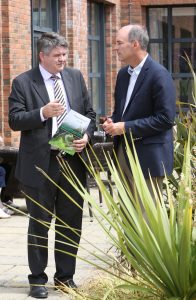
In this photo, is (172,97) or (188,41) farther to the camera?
(188,41)

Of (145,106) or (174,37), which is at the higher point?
(174,37)

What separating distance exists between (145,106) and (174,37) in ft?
46.3

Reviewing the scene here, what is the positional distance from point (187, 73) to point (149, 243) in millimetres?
16449

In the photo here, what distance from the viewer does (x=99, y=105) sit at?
19.1m

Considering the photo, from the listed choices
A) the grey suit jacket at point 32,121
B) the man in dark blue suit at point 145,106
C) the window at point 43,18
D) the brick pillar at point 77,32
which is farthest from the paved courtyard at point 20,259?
the brick pillar at point 77,32

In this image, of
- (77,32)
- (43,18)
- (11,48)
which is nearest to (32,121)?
(11,48)

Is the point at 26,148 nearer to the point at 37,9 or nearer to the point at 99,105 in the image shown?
the point at 37,9

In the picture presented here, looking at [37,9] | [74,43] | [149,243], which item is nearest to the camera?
[149,243]

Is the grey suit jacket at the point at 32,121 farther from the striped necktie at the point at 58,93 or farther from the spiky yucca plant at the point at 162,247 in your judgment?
the spiky yucca plant at the point at 162,247

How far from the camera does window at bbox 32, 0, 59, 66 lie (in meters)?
14.3

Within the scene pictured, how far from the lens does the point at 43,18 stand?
15.1 meters

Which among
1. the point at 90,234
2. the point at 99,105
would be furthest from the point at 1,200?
the point at 99,105

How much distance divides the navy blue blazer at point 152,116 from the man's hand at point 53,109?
490mm

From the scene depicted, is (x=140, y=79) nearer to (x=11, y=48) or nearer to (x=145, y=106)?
(x=145, y=106)
